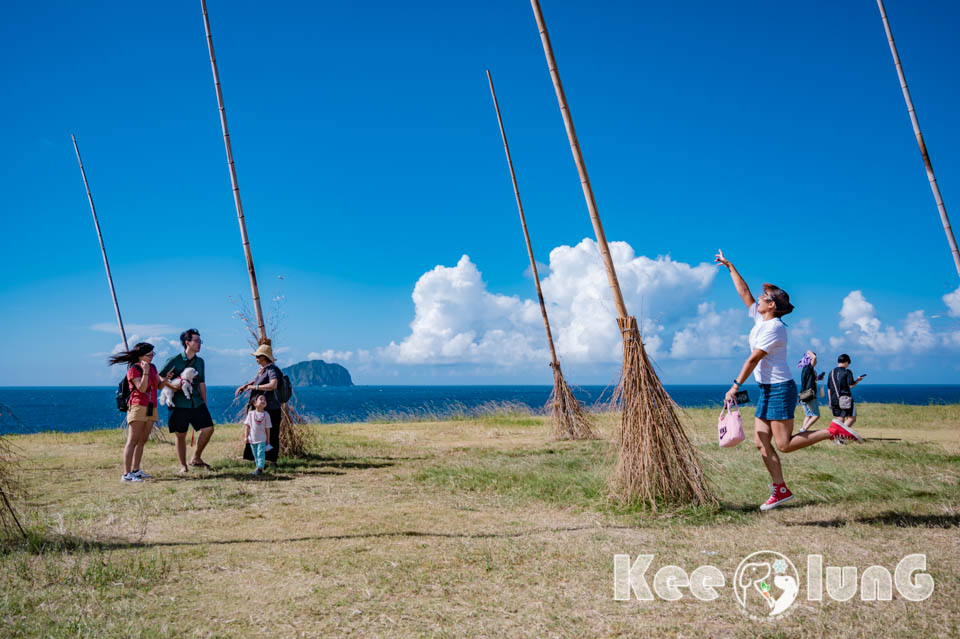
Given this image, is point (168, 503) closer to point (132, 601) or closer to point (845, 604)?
point (132, 601)

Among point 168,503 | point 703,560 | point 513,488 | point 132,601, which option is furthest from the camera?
point 513,488

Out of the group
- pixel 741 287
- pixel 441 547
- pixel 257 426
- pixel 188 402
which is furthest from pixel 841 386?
pixel 188 402

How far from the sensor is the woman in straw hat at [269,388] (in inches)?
360

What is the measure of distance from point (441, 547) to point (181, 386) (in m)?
5.52

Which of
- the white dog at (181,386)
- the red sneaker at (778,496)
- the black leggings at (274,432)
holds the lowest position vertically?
the red sneaker at (778,496)

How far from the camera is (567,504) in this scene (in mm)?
6305

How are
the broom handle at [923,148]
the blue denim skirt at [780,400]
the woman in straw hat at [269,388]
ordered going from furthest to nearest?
the woman in straw hat at [269,388] < the broom handle at [923,148] < the blue denim skirt at [780,400]

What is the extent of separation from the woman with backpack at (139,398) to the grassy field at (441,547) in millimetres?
428

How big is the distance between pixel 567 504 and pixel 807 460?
452 cm

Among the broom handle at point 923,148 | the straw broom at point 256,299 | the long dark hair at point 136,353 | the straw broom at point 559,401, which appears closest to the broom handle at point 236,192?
the straw broom at point 256,299

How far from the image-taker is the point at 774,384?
5.37 meters

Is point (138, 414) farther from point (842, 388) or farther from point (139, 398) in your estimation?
point (842, 388)

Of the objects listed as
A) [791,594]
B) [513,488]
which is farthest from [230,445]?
[791,594]

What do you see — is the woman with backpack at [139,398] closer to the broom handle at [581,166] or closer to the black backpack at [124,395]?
the black backpack at [124,395]
